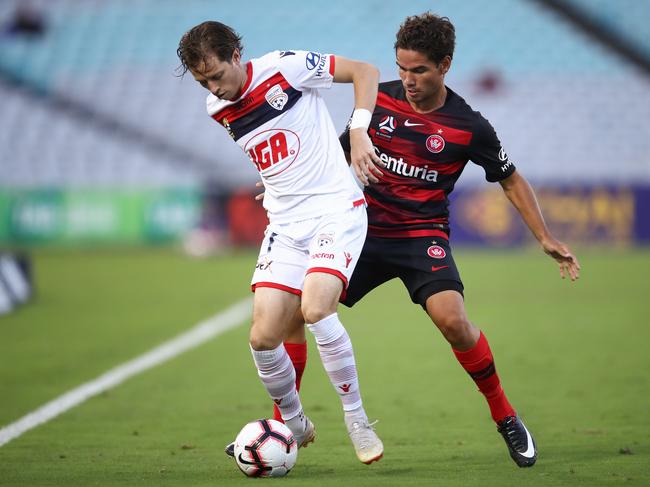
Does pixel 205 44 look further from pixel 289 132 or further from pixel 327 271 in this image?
pixel 327 271

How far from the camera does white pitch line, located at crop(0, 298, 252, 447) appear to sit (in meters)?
6.50

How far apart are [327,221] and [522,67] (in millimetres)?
20660

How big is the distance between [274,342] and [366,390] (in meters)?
2.64

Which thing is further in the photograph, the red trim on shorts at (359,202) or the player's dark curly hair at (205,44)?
the red trim on shorts at (359,202)

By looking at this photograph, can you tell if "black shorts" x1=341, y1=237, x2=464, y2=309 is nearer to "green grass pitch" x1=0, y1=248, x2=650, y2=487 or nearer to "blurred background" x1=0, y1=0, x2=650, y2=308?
"green grass pitch" x1=0, y1=248, x2=650, y2=487

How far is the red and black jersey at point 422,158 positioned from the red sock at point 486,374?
25.2 inches

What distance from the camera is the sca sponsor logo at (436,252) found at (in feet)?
18.5

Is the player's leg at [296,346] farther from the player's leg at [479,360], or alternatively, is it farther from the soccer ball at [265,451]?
the player's leg at [479,360]

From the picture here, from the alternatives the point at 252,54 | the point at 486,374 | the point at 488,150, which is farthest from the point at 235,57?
the point at 252,54

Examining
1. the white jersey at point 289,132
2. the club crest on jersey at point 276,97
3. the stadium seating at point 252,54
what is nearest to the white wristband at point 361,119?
the white jersey at point 289,132

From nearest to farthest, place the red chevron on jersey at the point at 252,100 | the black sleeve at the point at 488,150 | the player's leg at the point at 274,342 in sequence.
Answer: the player's leg at the point at 274,342 < the red chevron on jersey at the point at 252,100 < the black sleeve at the point at 488,150

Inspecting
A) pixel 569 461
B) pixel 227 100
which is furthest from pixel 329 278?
pixel 569 461

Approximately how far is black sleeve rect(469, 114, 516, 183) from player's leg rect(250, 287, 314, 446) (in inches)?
46.5

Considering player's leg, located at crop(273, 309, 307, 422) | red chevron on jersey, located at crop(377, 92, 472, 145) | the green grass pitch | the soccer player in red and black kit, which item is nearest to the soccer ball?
the green grass pitch
